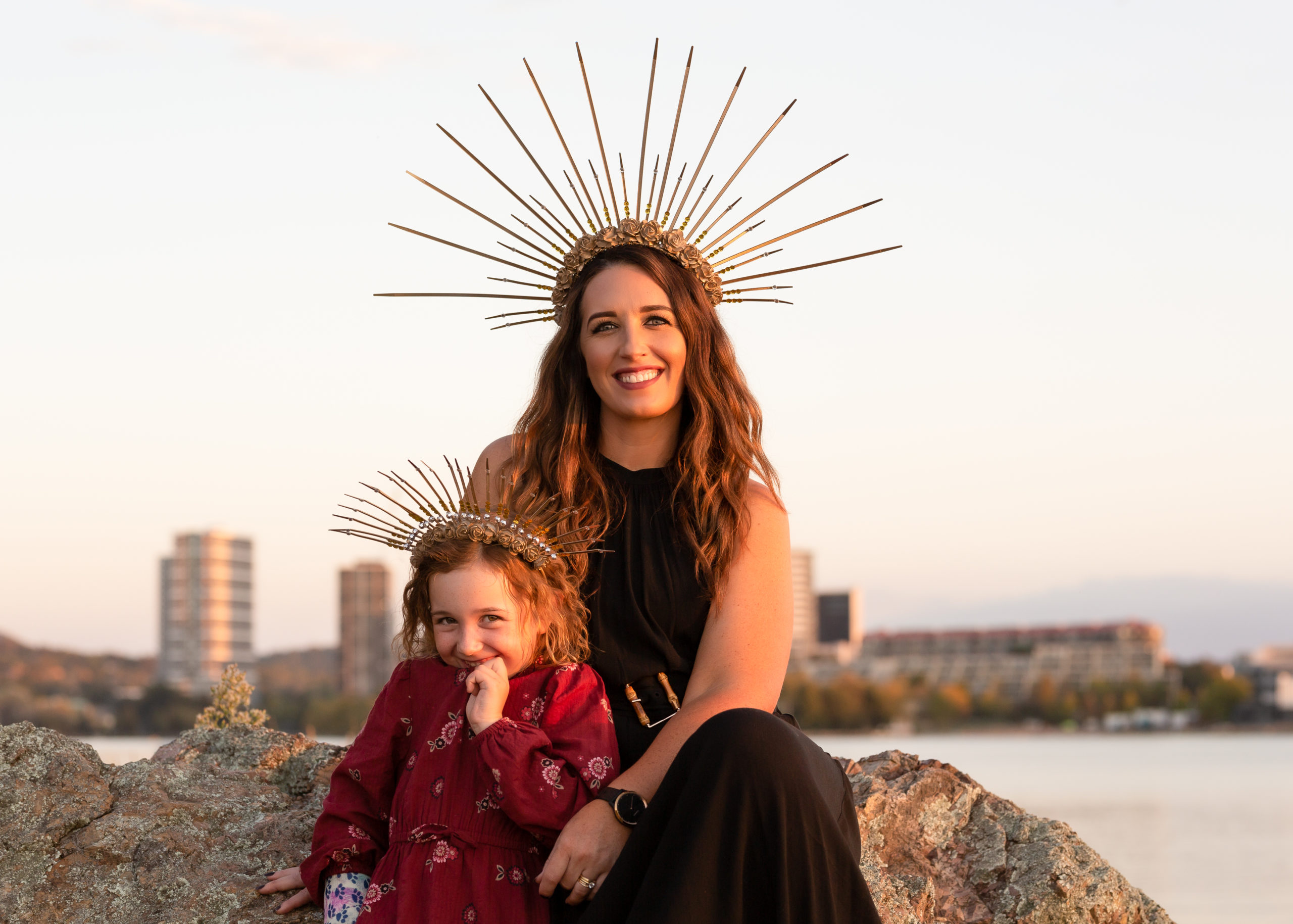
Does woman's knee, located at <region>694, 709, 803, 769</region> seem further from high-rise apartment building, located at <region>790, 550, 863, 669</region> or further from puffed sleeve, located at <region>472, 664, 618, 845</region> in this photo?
high-rise apartment building, located at <region>790, 550, 863, 669</region>

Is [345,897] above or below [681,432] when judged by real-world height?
below

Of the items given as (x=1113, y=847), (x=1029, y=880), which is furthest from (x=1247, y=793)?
(x=1029, y=880)

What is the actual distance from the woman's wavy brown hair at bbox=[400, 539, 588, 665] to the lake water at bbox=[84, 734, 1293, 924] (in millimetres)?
1328

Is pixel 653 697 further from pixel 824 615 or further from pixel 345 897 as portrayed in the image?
pixel 824 615

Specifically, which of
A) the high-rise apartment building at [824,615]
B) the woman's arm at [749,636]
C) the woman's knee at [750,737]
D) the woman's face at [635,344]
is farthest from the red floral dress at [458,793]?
the high-rise apartment building at [824,615]

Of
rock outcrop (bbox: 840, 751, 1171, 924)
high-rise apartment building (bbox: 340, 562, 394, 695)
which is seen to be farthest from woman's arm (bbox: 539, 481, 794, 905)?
high-rise apartment building (bbox: 340, 562, 394, 695)

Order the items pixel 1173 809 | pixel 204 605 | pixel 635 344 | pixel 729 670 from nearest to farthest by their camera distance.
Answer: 1. pixel 729 670
2. pixel 635 344
3. pixel 1173 809
4. pixel 204 605

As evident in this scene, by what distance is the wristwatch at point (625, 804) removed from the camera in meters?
3.07

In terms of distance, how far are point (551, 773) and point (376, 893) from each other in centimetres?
48

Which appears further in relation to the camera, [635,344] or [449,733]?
[635,344]

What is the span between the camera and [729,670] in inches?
138

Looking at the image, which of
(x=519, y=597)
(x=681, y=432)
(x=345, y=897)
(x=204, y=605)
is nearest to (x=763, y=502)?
(x=681, y=432)

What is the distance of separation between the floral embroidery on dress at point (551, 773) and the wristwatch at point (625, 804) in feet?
0.32

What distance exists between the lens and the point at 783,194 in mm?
4156
